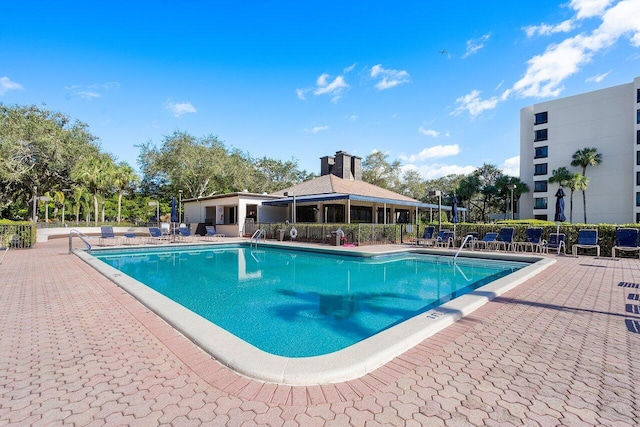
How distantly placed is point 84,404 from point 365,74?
62.5 ft

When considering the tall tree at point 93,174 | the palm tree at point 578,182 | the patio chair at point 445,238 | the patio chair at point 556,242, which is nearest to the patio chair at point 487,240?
the patio chair at point 445,238

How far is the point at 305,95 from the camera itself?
22.1m

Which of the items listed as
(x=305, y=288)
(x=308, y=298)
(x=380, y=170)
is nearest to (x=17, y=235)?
(x=305, y=288)

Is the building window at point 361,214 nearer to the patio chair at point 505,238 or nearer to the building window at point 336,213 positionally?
the building window at point 336,213

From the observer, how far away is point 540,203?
3822 centimetres

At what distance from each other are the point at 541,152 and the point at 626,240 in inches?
1314

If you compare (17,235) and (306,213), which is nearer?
(17,235)

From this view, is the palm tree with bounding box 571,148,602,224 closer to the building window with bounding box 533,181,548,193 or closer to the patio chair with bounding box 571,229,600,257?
the building window with bounding box 533,181,548,193

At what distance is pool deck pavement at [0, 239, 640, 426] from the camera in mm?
2111

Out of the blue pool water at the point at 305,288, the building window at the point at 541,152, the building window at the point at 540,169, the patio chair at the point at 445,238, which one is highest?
the building window at the point at 541,152

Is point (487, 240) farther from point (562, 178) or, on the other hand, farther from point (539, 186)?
point (539, 186)

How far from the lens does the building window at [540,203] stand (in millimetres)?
37656

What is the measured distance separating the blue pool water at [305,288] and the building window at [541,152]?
35.5 m

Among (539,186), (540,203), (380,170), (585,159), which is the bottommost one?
(540,203)
